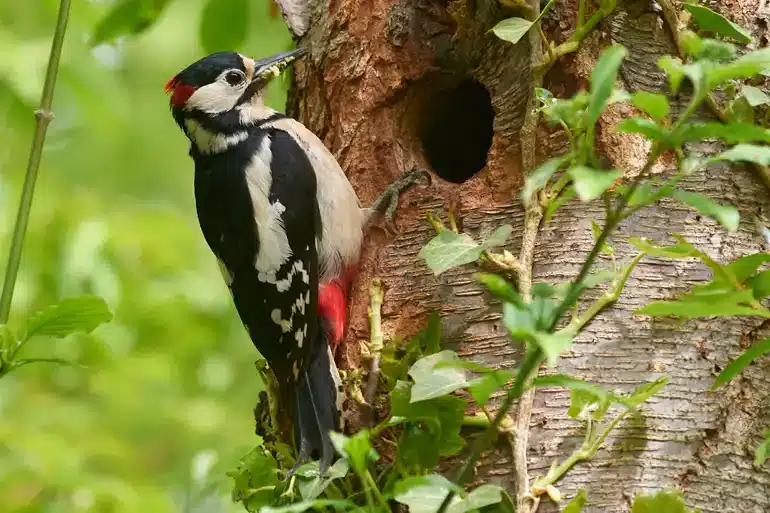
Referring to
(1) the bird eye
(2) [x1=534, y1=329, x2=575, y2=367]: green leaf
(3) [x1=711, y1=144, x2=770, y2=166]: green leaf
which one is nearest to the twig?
(1) the bird eye

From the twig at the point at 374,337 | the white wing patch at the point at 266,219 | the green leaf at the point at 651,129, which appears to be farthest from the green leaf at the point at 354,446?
the white wing patch at the point at 266,219

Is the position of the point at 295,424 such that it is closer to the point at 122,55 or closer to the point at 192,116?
the point at 192,116

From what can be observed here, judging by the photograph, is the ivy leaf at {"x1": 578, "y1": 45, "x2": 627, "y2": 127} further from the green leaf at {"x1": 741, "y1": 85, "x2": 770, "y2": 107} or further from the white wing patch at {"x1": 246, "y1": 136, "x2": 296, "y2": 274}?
the white wing patch at {"x1": 246, "y1": 136, "x2": 296, "y2": 274}

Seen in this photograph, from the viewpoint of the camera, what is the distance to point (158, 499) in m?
3.06

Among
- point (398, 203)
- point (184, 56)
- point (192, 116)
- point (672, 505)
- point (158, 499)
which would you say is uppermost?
point (184, 56)

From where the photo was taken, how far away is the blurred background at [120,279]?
9.77 ft

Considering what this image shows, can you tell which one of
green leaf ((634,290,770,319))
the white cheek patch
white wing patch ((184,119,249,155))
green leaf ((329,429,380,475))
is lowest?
green leaf ((329,429,380,475))

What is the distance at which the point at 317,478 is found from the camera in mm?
1908

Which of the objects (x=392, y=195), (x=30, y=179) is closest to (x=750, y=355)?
(x=392, y=195)

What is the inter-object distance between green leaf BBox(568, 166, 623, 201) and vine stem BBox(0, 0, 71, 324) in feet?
3.91

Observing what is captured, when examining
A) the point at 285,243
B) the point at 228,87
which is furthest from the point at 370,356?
the point at 228,87

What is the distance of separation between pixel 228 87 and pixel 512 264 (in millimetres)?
1312

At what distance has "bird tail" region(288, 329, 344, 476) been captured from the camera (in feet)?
7.22

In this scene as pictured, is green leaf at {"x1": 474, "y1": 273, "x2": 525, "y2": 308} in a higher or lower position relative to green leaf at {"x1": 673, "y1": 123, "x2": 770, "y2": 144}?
lower
